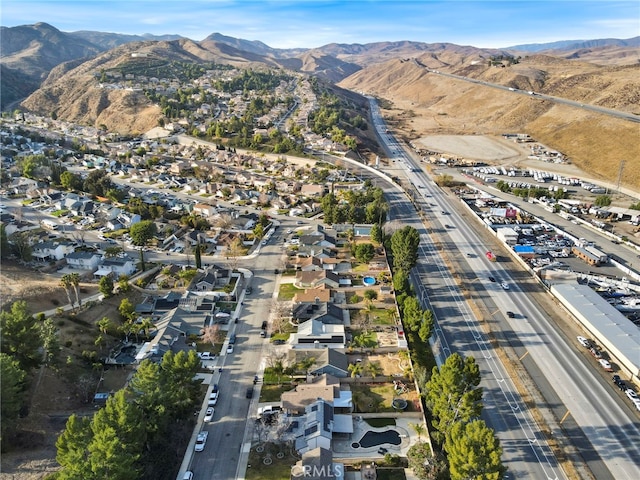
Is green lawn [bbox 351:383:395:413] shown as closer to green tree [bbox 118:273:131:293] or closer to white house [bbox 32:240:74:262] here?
green tree [bbox 118:273:131:293]

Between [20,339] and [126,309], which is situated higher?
[20,339]

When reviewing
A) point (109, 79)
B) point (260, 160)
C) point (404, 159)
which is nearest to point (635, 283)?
point (404, 159)

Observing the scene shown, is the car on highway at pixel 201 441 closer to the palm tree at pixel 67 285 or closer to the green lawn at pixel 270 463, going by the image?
the green lawn at pixel 270 463

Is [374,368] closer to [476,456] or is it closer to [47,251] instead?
[476,456]

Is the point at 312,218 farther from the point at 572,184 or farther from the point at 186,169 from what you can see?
the point at 572,184

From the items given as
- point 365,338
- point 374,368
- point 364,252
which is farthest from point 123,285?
point 364,252
